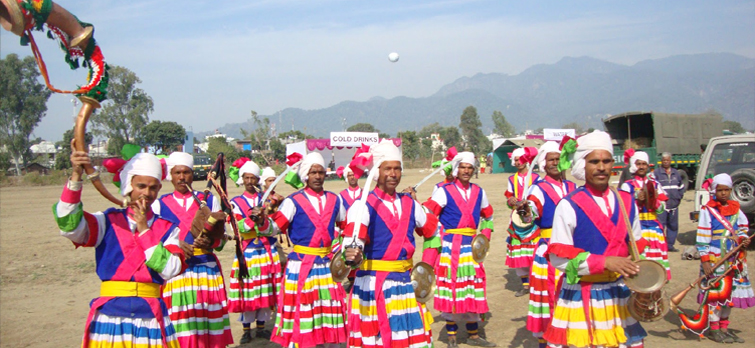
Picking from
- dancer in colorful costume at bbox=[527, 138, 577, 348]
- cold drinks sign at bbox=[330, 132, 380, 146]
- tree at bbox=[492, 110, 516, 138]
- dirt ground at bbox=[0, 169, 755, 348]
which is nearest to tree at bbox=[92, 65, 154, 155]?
cold drinks sign at bbox=[330, 132, 380, 146]

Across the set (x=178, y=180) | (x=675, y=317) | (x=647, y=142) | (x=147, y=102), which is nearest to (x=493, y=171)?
(x=647, y=142)

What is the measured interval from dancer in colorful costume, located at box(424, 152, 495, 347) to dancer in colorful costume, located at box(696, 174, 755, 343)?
2.73 meters

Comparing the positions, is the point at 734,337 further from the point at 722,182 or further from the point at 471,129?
the point at 471,129

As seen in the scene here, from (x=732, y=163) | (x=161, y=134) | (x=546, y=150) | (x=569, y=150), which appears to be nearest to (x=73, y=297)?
(x=546, y=150)

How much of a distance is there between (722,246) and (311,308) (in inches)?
Result: 202

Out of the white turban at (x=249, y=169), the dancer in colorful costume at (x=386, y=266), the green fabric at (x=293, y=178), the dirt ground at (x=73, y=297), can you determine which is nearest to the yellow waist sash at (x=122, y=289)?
the dancer in colorful costume at (x=386, y=266)

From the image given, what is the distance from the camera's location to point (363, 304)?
475 centimetres

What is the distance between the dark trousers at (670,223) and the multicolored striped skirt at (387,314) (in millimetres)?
10136

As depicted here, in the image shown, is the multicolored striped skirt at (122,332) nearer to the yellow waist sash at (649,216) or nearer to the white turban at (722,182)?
the white turban at (722,182)

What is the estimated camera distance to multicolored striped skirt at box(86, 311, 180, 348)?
12.1 feet

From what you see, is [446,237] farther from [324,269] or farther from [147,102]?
[147,102]

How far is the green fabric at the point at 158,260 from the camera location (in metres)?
3.63

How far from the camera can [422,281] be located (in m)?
4.70

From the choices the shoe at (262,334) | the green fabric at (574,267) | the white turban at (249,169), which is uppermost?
the white turban at (249,169)
